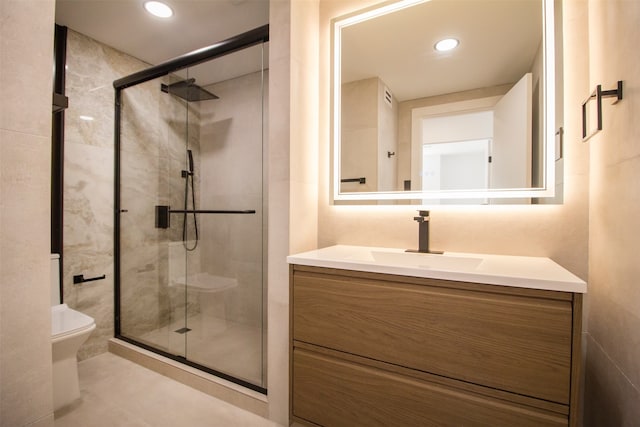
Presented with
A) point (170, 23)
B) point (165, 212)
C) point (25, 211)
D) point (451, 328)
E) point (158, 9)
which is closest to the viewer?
point (25, 211)

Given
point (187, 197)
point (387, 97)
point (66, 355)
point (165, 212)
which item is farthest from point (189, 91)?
point (66, 355)

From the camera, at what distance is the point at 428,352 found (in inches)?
41.6

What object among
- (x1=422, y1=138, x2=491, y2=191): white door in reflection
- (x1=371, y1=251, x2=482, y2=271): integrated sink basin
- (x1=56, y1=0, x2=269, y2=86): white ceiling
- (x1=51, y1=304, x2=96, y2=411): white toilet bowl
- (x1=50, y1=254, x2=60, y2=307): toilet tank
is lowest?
(x1=51, y1=304, x2=96, y2=411): white toilet bowl

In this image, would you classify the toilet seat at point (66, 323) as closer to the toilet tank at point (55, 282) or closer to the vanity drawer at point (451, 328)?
the toilet tank at point (55, 282)

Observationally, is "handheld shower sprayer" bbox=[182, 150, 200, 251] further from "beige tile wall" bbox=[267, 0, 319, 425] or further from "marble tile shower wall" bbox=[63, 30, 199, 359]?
"beige tile wall" bbox=[267, 0, 319, 425]

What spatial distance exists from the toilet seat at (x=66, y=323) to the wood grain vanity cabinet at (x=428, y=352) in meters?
1.30

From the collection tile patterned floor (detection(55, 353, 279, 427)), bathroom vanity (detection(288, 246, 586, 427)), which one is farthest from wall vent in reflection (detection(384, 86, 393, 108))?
tile patterned floor (detection(55, 353, 279, 427))

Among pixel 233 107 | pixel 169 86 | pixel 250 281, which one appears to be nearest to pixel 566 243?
pixel 250 281

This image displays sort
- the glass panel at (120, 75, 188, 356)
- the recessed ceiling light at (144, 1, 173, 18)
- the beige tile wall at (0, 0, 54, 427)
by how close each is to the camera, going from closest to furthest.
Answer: the beige tile wall at (0, 0, 54, 427), the recessed ceiling light at (144, 1, 173, 18), the glass panel at (120, 75, 188, 356)

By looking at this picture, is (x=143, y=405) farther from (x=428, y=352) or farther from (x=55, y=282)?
(x=428, y=352)

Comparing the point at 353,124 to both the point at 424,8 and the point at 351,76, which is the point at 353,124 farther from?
the point at 424,8

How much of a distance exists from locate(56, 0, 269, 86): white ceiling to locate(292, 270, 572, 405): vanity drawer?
1610 mm

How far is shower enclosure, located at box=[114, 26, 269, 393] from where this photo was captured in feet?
6.48

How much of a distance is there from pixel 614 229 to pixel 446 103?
92 centimetres
